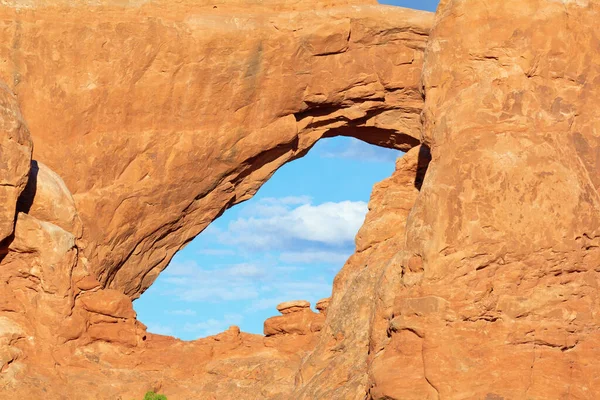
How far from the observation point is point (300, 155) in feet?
83.3

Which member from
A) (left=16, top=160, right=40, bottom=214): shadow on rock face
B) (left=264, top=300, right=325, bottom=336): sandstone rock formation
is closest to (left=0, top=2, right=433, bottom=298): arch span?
(left=16, top=160, right=40, bottom=214): shadow on rock face

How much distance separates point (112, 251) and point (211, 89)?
3.97 metres

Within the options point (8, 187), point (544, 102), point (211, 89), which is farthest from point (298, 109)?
point (544, 102)

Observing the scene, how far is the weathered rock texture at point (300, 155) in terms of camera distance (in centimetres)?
1318

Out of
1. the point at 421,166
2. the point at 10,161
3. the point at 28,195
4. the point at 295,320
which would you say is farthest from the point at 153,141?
the point at 421,166

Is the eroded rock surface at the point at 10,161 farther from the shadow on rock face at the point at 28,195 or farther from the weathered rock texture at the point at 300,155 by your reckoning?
the shadow on rock face at the point at 28,195

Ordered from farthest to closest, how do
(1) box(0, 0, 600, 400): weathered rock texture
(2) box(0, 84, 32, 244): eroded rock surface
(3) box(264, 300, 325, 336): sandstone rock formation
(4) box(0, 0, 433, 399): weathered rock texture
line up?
1. (3) box(264, 300, 325, 336): sandstone rock formation
2. (4) box(0, 0, 433, 399): weathered rock texture
3. (2) box(0, 84, 32, 244): eroded rock surface
4. (1) box(0, 0, 600, 400): weathered rock texture

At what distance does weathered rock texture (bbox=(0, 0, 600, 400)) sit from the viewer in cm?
1318

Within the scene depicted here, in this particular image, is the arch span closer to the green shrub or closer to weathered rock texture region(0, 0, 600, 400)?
weathered rock texture region(0, 0, 600, 400)

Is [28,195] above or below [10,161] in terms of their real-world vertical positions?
above

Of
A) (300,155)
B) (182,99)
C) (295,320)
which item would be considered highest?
(300,155)

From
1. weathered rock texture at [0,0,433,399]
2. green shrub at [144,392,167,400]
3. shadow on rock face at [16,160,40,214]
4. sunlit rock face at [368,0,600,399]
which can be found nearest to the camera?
sunlit rock face at [368,0,600,399]

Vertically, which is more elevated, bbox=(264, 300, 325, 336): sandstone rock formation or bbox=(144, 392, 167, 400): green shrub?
bbox=(264, 300, 325, 336): sandstone rock formation

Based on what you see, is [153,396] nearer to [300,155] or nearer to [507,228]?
[300,155]
